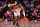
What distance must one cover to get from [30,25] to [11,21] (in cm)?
34

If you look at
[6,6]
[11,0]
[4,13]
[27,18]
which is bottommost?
Answer: [27,18]

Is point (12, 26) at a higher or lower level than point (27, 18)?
lower

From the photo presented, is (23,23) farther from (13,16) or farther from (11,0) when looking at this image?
(11,0)

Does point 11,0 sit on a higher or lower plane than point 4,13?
higher

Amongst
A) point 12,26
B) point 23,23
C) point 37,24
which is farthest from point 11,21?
point 37,24

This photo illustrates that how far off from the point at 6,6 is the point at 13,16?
8.4 inches

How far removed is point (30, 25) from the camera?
4.41 ft

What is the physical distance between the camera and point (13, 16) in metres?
1.34

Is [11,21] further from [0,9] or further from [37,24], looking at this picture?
[37,24]

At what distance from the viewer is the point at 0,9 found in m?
1.32

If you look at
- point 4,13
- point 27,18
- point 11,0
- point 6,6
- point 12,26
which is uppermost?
point 11,0

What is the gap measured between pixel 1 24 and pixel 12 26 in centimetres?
20

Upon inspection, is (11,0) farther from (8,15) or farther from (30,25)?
(30,25)

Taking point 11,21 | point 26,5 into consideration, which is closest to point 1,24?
point 11,21
